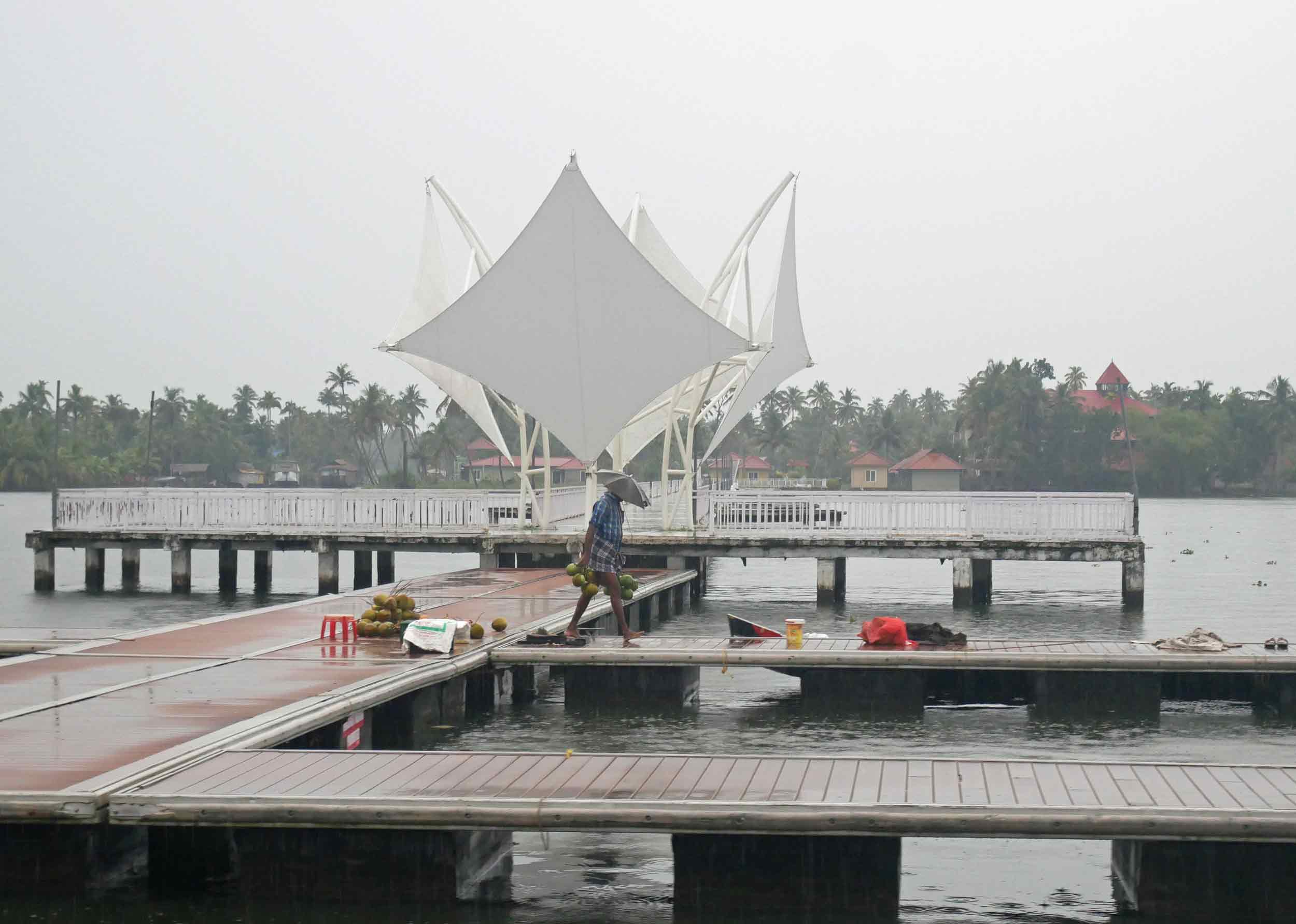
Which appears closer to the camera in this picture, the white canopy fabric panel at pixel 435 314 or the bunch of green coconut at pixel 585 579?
the bunch of green coconut at pixel 585 579

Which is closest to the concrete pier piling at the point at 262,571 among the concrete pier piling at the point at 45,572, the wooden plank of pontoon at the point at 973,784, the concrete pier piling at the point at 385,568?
the concrete pier piling at the point at 385,568

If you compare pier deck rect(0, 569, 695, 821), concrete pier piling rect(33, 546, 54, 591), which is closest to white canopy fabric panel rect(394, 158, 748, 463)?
pier deck rect(0, 569, 695, 821)

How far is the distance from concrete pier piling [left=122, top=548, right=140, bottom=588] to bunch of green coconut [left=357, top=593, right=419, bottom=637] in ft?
77.8

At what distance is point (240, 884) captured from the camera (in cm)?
1003

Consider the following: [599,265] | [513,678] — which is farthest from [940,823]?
[599,265]

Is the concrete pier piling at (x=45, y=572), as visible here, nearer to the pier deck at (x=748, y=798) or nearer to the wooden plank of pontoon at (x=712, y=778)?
the pier deck at (x=748, y=798)

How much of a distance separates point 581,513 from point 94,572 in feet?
42.7

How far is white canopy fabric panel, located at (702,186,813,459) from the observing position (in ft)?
119

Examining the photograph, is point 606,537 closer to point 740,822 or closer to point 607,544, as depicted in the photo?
point 607,544

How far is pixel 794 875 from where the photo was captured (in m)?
9.84

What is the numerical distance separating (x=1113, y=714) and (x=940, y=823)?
8.94 meters

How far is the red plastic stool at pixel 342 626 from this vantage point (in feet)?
58.6

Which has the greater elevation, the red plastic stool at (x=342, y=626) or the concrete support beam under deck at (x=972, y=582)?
the red plastic stool at (x=342, y=626)

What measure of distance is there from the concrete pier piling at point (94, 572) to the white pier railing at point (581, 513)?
10.3 feet
